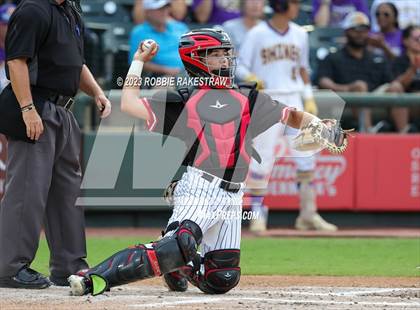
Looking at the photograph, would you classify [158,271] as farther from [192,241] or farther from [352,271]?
[352,271]

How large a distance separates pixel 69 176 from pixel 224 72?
1281 mm

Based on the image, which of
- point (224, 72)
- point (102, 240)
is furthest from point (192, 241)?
point (102, 240)

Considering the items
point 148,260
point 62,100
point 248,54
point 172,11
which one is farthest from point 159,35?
point 148,260

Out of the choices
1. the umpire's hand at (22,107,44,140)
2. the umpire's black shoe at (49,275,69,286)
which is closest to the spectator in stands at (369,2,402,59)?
the umpire's black shoe at (49,275,69,286)

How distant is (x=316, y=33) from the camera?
12891 millimetres

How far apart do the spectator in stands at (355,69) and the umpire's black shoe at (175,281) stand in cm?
556

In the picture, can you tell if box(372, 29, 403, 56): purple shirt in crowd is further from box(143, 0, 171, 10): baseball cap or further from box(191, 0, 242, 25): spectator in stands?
box(143, 0, 171, 10): baseball cap

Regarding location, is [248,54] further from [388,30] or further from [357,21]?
[388,30]

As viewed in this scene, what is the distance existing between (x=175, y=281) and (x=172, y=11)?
6620mm

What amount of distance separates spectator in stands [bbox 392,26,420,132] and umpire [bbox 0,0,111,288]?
6030 millimetres

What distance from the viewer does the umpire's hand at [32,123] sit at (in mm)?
5930

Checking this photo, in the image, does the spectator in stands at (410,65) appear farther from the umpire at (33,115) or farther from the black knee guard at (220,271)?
the umpire at (33,115)

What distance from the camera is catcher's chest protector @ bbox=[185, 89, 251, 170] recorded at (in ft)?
19.3

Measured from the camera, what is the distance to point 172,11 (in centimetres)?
1219
